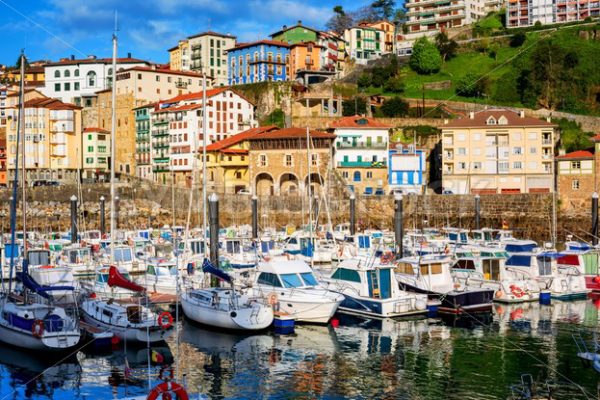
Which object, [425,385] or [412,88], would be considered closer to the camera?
[425,385]

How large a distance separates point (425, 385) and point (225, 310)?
869cm

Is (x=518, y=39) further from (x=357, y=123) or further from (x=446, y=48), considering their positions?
(x=357, y=123)

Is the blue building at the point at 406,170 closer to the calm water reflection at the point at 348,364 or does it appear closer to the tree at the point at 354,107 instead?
the tree at the point at 354,107

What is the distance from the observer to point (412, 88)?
102062 mm

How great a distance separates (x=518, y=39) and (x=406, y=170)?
134ft

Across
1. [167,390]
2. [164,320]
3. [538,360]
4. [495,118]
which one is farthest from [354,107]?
[167,390]

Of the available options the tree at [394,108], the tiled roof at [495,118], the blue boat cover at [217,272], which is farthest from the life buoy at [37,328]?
the tree at [394,108]

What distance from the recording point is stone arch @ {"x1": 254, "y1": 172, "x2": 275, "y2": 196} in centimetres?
7806

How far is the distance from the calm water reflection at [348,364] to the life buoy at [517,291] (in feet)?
12.5

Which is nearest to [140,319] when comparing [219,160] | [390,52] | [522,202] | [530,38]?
[522,202]

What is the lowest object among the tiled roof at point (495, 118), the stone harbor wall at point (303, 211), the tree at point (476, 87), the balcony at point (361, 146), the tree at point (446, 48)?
the stone harbor wall at point (303, 211)

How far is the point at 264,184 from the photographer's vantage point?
7881cm

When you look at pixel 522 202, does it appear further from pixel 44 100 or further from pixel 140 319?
pixel 44 100

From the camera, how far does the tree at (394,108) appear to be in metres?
90.5
